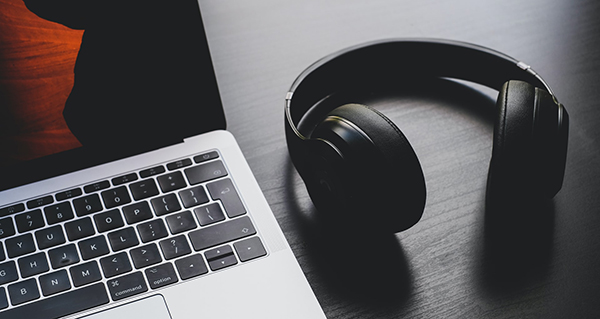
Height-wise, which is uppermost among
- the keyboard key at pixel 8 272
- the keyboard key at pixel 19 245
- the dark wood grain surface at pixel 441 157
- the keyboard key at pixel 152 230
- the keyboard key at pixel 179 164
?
the dark wood grain surface at pixel 441 157

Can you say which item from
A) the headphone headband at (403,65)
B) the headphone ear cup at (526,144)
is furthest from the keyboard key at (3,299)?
the headphone ear cup at (526,144)

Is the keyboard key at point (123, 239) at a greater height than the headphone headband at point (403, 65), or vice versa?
the headphone headband at point (403, 65)

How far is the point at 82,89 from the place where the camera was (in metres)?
0.61

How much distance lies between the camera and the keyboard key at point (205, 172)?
61 centimetres

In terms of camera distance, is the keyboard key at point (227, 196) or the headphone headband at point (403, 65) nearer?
the keyboard key at point (227, 196)

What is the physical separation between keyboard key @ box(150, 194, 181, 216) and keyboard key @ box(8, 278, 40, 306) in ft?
0.41

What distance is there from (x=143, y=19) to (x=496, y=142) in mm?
351

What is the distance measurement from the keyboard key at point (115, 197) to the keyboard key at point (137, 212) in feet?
0.04

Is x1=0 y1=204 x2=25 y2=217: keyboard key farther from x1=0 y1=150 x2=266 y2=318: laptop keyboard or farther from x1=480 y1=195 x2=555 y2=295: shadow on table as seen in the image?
x1=480 y1=195 x2=555 y2=295: shadow on table

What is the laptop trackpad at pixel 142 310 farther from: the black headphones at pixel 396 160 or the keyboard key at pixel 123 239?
the black headphones at pixel 396 160

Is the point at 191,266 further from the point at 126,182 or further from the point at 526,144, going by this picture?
the point at 526,144

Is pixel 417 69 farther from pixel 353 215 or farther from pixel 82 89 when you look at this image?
pixel 82 89

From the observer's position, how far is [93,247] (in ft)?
1.80

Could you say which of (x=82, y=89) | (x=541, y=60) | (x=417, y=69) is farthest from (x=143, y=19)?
(x=541, y=60)
